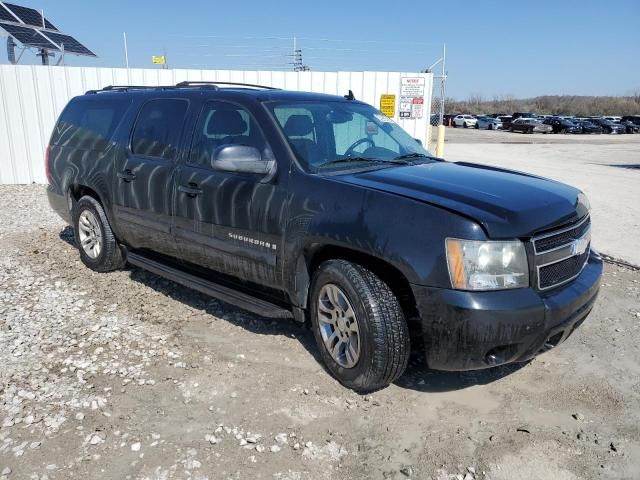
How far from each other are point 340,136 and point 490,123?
4898cm

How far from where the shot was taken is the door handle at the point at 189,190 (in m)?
3.96

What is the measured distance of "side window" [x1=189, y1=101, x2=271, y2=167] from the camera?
3.74 metres

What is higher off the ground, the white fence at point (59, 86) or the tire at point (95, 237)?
the white fence at point (59, 86)

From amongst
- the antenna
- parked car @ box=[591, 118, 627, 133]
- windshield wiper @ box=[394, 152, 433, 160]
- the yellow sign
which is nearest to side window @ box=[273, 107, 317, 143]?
windshield wiper @ box=[394, 152, 433, 160]

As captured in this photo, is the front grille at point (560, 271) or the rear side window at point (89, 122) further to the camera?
the rear side window at point (89, 122)

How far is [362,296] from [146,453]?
56.4 inches

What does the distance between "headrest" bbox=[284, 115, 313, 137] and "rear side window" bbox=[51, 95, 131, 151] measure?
2015 mm

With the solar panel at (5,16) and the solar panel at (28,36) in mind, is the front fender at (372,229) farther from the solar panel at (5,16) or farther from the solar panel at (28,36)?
the solar panel at (5,16)

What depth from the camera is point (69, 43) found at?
1691 cm

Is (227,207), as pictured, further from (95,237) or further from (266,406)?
(95,237)

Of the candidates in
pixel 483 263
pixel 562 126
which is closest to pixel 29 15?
pixel 483 263

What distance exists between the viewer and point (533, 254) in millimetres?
2797

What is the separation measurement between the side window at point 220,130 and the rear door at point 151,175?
0.23 m

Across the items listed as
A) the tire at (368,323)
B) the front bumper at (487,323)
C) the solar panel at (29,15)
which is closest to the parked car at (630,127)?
the solar panel at (29,15)
